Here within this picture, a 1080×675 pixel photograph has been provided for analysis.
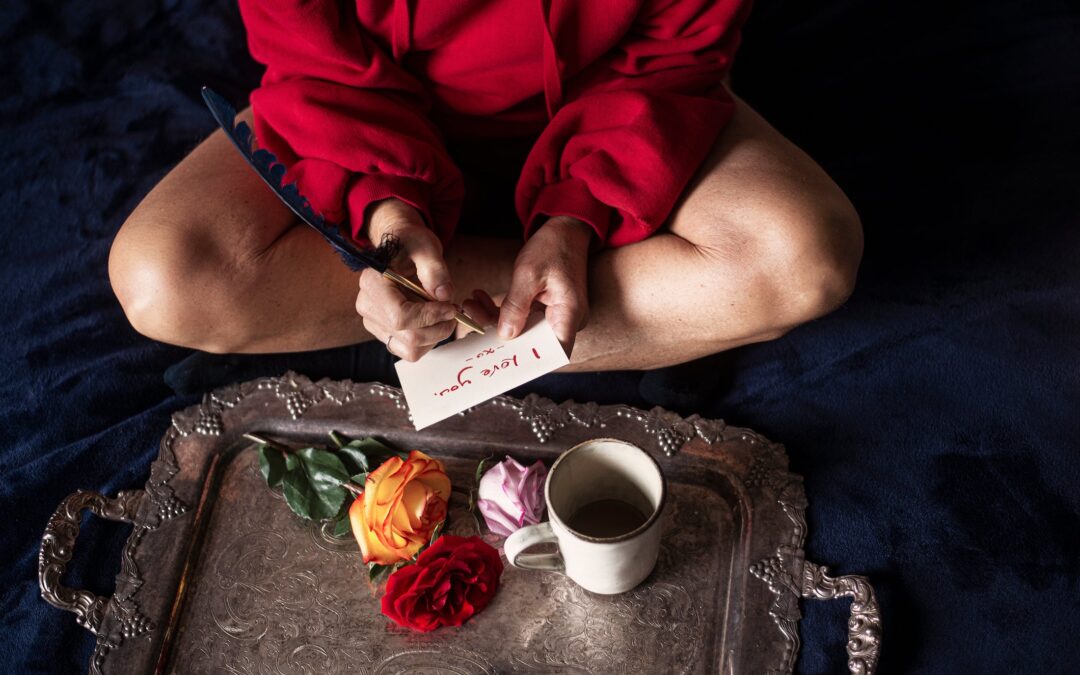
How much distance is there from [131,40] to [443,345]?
96 centimetres

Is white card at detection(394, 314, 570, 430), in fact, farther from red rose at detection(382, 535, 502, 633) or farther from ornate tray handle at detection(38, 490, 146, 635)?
ornate tray handle at detection(38, 490, 146, 635)

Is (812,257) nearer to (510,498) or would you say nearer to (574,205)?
(574,205)

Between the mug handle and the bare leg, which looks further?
the bare leg

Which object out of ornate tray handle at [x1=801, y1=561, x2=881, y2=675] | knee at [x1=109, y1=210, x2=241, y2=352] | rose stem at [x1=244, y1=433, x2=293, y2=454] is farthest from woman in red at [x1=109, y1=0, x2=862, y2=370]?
ornate tray handle at [x1=801, y1=561, x2=881, y2=675]

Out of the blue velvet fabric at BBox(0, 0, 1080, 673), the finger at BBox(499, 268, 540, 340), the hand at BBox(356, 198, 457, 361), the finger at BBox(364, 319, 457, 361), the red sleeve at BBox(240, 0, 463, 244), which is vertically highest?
the red sleeve at BBox(240, 0, 463, 244)

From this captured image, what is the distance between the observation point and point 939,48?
137 centimetres

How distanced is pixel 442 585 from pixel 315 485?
202 mm

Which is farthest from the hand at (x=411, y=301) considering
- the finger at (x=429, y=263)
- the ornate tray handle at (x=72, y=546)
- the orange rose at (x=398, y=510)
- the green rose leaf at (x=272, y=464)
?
the ornate tray handle at (x=72, y=546)

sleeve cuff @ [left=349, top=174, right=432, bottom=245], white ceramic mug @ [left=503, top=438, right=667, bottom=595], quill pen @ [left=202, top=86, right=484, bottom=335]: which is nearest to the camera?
quill pen @ [left=202, top=86, right=484, bottom=335]

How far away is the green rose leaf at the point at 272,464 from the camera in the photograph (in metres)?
1.01

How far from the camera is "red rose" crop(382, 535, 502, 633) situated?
2.87 ft

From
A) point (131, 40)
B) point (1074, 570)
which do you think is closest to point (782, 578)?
point (1074, 570)

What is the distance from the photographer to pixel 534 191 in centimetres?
100

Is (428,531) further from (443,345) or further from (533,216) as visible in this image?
(533,216)
